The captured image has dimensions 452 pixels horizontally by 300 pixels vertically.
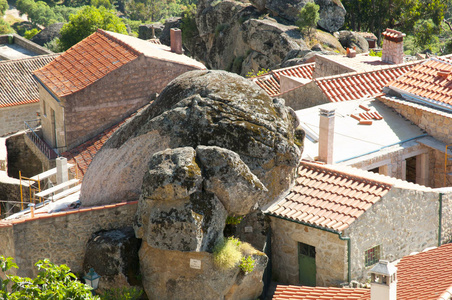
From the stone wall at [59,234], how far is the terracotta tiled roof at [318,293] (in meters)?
4.48

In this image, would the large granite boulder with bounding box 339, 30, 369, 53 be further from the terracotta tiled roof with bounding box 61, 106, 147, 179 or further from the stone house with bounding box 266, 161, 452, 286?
the stone house with bounding box 266, 161, 452, 286

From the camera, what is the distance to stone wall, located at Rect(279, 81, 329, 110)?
2586cm

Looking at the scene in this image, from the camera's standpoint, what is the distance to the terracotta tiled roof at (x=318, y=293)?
16031 mm

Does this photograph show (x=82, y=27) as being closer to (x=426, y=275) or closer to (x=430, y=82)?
(x=430, y=82)

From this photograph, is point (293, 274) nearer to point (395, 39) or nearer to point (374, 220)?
point (374, 220)

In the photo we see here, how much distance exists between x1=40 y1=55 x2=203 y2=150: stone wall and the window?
11.6 meters

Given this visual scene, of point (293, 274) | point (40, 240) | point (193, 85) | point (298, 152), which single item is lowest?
point (293, 274)

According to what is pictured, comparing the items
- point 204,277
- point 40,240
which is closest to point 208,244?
point 204,277

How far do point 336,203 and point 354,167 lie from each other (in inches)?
122

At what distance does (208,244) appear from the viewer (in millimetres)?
17062

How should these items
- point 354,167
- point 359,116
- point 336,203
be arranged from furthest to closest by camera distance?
1. point 359,116
2. point 354,167
3. point 336,203

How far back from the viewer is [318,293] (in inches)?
653

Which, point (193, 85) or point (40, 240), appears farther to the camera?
point (193, 85)

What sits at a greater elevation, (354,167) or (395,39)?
(395,39)
